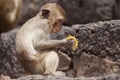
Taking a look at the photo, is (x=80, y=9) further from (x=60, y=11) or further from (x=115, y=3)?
(x=60, y=11)

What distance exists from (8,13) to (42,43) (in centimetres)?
301

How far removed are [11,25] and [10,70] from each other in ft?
5.29

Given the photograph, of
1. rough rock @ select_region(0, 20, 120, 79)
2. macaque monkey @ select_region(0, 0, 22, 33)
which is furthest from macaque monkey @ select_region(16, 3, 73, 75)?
macaque monkey @ select_region(0, 0, 22, 33)

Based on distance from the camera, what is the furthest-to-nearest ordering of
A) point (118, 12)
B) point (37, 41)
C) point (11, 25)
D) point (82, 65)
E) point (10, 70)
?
point (118, 12) < point (11, 25) < point (10, 70) < point (82, 65) < point (37, 41)

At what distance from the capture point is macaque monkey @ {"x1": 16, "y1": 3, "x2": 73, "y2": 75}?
343 centimetres

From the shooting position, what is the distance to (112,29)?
12.1 ft

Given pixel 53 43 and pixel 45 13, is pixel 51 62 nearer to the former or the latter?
pixel 53 43

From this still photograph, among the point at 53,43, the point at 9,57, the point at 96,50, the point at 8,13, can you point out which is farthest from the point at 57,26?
the point at 8,13

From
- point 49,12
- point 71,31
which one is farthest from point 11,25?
point 49,12

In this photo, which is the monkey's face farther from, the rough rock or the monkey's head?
the rough rock

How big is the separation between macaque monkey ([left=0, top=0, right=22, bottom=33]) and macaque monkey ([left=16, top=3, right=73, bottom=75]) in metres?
2.64

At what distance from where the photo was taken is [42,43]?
11.3 feet

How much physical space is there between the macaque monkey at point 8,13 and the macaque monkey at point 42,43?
8.66 feet

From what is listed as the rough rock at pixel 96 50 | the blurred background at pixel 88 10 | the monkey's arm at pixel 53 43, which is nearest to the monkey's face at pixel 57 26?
the monkey's arm at pixel 53 43
